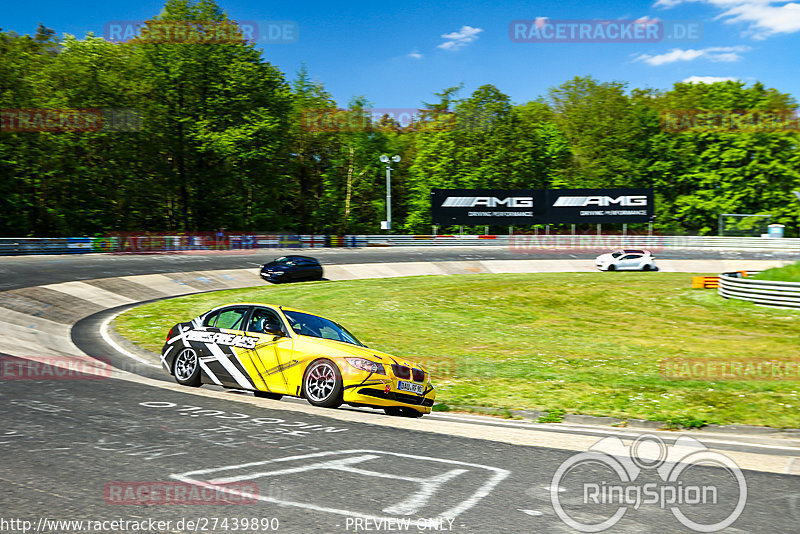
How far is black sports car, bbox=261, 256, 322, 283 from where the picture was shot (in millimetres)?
31484

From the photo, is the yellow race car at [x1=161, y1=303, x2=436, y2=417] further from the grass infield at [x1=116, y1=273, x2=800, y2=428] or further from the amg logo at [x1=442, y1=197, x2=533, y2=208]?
the amg logo at [x1=442, y1=197, x2=533, y2=208]

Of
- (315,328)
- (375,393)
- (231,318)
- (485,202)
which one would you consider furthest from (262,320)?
(485,202)

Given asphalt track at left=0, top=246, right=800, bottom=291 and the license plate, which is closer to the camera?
the license plate

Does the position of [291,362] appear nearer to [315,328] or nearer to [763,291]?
[315,328]

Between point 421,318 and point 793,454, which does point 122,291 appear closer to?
point 421,318

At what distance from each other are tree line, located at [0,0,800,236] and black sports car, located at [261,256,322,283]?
2564 centimetres

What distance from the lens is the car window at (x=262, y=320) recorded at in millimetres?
10284

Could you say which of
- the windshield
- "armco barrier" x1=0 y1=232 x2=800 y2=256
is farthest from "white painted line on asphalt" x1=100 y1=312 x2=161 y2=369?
"armco barrier" x1=0 y1=232 x2=800 y2=256

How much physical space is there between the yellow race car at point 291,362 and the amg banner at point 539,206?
1845 inches

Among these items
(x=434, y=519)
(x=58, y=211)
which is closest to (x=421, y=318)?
(x=434, y=519)

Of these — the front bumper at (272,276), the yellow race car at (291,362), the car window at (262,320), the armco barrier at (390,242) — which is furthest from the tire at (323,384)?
the armco barrier at (390,242)

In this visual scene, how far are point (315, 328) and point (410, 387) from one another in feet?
6.02

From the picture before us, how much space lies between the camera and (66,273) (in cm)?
2775

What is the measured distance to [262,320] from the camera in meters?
A: 10.4
